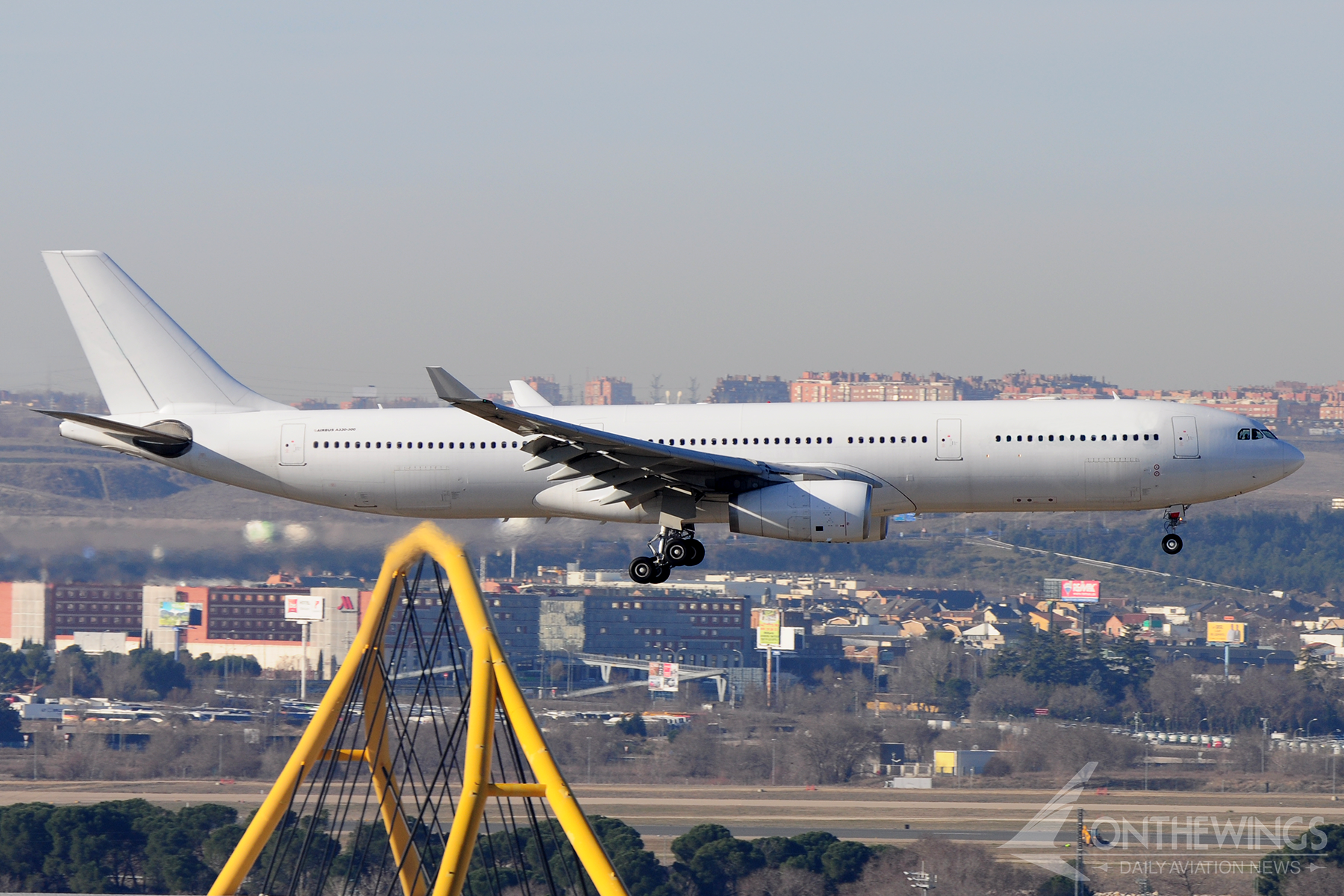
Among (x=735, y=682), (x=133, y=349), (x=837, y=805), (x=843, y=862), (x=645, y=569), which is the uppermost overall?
(x=133, y=349)

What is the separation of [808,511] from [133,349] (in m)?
20.9

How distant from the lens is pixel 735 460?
39031 millimetres

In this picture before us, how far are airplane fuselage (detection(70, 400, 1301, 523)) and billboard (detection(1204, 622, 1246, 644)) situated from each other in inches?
5607

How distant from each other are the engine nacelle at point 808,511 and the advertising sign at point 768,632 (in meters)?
116

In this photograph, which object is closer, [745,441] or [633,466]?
[633,466]

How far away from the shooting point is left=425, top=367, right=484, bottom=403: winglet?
33.3 m

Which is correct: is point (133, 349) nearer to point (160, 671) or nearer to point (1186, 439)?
point (1186, 439)

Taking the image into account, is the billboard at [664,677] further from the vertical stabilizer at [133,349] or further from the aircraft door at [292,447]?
the aircraft door at [292,447]

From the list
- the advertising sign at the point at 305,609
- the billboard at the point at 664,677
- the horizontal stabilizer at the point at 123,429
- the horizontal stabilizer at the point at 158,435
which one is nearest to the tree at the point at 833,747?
the billboard at the point at 664,677

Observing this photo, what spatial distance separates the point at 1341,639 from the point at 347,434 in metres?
151

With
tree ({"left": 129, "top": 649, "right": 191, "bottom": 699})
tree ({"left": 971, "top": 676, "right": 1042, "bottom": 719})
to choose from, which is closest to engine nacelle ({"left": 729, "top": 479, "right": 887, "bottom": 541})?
tree ({"left": 129, "top": 649, "right": 191, "bottom": 699})

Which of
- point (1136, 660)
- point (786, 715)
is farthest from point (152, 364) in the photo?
point (1136, 660)

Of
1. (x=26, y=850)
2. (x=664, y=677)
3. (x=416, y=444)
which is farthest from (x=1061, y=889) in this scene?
(x=664, y=677)

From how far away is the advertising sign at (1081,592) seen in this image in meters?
179
